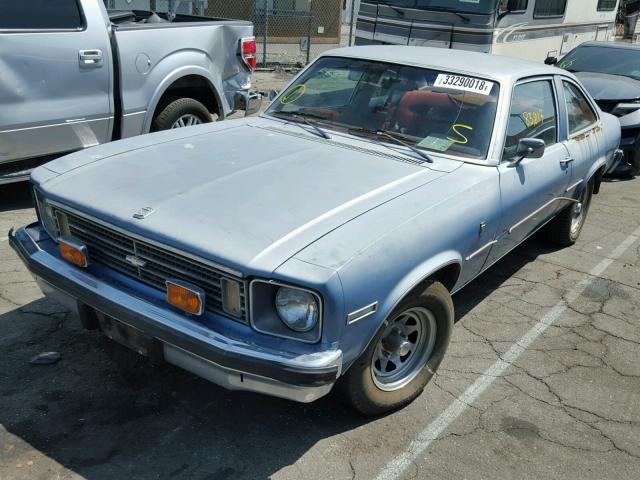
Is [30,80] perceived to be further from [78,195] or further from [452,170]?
→ [452,170]

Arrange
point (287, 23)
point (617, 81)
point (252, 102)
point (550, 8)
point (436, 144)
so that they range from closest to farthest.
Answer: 1. point (436, 144)
2. point (252, 102)
3. point (617, 81)
4. point (550, 8)
5. point (287, 23)

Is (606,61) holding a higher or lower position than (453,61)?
lower

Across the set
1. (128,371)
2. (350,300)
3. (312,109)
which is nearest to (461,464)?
(350,300)

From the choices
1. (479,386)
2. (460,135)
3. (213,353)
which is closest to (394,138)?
(460,135)

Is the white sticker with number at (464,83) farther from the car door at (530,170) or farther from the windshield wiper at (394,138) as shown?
the windshield wiper at (394,138)

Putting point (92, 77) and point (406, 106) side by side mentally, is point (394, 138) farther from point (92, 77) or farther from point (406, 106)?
point (92, 77)

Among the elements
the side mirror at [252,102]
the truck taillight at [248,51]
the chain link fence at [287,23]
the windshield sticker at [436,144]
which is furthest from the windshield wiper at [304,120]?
the chain link fence at [287,23]

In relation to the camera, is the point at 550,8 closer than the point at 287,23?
Yes

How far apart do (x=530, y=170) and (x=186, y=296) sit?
8.10 feet

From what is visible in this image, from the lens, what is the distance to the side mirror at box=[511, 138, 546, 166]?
3.88 m

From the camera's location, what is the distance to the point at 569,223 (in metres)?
5.59

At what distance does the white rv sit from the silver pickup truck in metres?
3.86

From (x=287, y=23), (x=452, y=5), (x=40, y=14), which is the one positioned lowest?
(x=287, y=23)

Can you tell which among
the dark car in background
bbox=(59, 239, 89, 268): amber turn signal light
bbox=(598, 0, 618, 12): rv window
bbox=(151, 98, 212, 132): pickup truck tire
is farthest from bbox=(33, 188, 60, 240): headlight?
bbox=(598, 0, 618, 12): rv window
